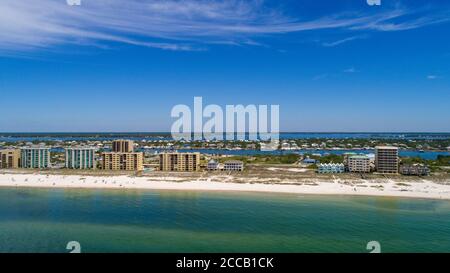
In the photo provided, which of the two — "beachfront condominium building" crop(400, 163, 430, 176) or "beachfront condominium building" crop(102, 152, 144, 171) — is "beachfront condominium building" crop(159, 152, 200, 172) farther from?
"beachfront condominium building" crop(400, 163, 430, 176)

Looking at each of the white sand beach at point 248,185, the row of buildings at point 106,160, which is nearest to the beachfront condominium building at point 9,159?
the row of buildings at point 106,160

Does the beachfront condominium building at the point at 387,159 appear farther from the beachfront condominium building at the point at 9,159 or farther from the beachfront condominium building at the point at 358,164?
the beachfront condominium building at the point at 9,159

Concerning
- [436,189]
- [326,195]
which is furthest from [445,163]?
[326,195]

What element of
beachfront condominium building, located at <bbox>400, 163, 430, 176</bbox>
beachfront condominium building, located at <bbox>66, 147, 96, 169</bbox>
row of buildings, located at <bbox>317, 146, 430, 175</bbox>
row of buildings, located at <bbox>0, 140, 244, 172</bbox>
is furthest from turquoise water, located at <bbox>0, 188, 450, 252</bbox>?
beachfront condominium building, located at <bbox>66, 147, 96, 169</bbox>

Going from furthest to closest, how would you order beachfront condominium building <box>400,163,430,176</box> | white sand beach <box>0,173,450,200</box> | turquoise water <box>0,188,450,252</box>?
beachfront condominium building <box>400,163,430,176</box> < white sand beach <box>0,173,450,200</box> < turquoise water <box>0,188,450,252</box>
